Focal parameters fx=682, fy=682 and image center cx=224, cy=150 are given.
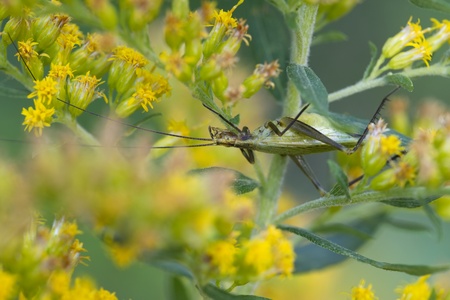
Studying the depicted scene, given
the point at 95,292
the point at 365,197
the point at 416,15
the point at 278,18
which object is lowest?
the point at 95,292

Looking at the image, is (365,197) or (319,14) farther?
(319,14)

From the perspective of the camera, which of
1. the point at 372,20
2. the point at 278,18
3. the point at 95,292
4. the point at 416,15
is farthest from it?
Answer: the point at 372,20

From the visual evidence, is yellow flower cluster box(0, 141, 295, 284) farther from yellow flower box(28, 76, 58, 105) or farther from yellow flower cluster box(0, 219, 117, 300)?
yellow flower box(28, 76, 58, 105)

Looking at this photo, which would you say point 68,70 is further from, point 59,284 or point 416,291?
point 416,291

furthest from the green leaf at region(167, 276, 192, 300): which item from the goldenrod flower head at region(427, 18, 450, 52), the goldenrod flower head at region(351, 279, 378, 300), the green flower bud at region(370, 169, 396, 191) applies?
the goldenrod flower head at region(427, 18, 450, 52)

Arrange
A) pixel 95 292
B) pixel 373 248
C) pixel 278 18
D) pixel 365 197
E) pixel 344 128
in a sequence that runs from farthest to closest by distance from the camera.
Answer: pixel 373 248, pixel 278 18, pixel 344 128, pixel 365 197, pixel 95 292

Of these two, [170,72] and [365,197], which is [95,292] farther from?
[365,197]

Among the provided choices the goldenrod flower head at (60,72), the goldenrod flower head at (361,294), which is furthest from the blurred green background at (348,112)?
the goldenrod flower head at (60,72)

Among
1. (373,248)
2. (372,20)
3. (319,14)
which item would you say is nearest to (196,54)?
(319,14)
